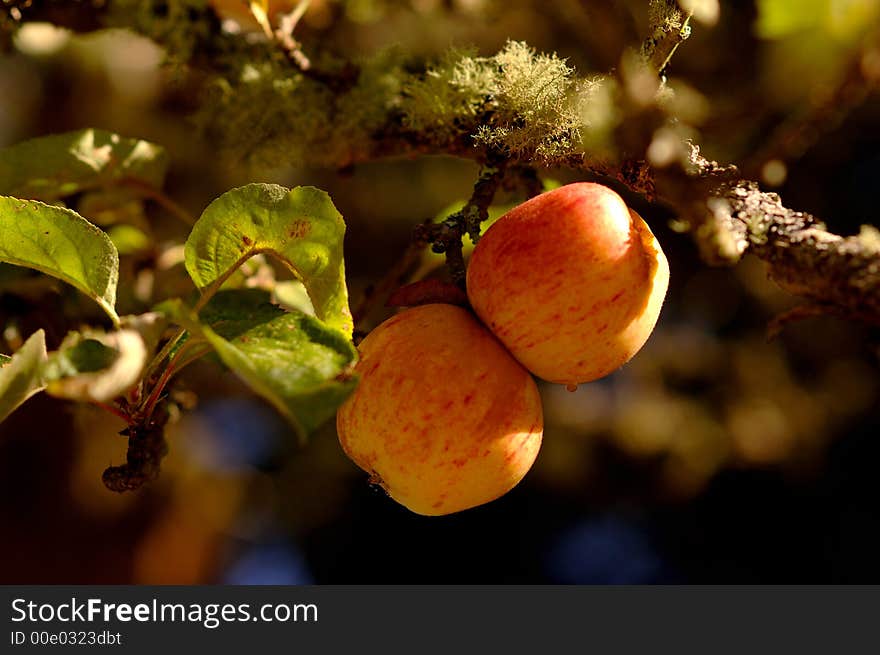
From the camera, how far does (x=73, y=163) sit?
0.93 m

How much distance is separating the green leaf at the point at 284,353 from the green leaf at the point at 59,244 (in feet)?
0.30

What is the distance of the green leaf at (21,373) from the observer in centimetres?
55

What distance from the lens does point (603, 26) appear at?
982 millimetres

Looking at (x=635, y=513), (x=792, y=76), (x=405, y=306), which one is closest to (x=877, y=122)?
(x=635, y=513)

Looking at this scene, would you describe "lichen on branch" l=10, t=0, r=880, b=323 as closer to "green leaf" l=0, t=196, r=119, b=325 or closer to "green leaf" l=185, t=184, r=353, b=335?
"green leaf" l=185, t=184, r=353, b=335

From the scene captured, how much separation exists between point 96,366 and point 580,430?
1798 millimetres

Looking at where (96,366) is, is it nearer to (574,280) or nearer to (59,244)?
(59,244)

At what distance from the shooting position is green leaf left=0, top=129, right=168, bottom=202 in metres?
0.89

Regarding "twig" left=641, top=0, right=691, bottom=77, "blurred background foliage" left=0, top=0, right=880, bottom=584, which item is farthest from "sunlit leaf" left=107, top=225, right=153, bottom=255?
"twig" left=641, top=0, right=691, bottom=77

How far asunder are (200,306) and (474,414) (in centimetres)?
24

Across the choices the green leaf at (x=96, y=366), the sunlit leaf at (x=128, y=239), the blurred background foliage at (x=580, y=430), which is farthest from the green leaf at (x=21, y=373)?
the blurred background foliage at (x=580, y=430)

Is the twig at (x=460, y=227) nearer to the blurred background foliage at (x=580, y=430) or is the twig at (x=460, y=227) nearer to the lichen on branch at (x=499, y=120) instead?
the lichen on branch at (x=499, y=120)

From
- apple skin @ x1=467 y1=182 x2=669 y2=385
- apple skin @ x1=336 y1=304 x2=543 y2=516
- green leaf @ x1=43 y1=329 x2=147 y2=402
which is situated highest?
apple skin @ x1=467 y1=182 x2=669 y2=385

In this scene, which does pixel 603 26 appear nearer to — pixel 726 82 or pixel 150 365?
pixel 150 365
